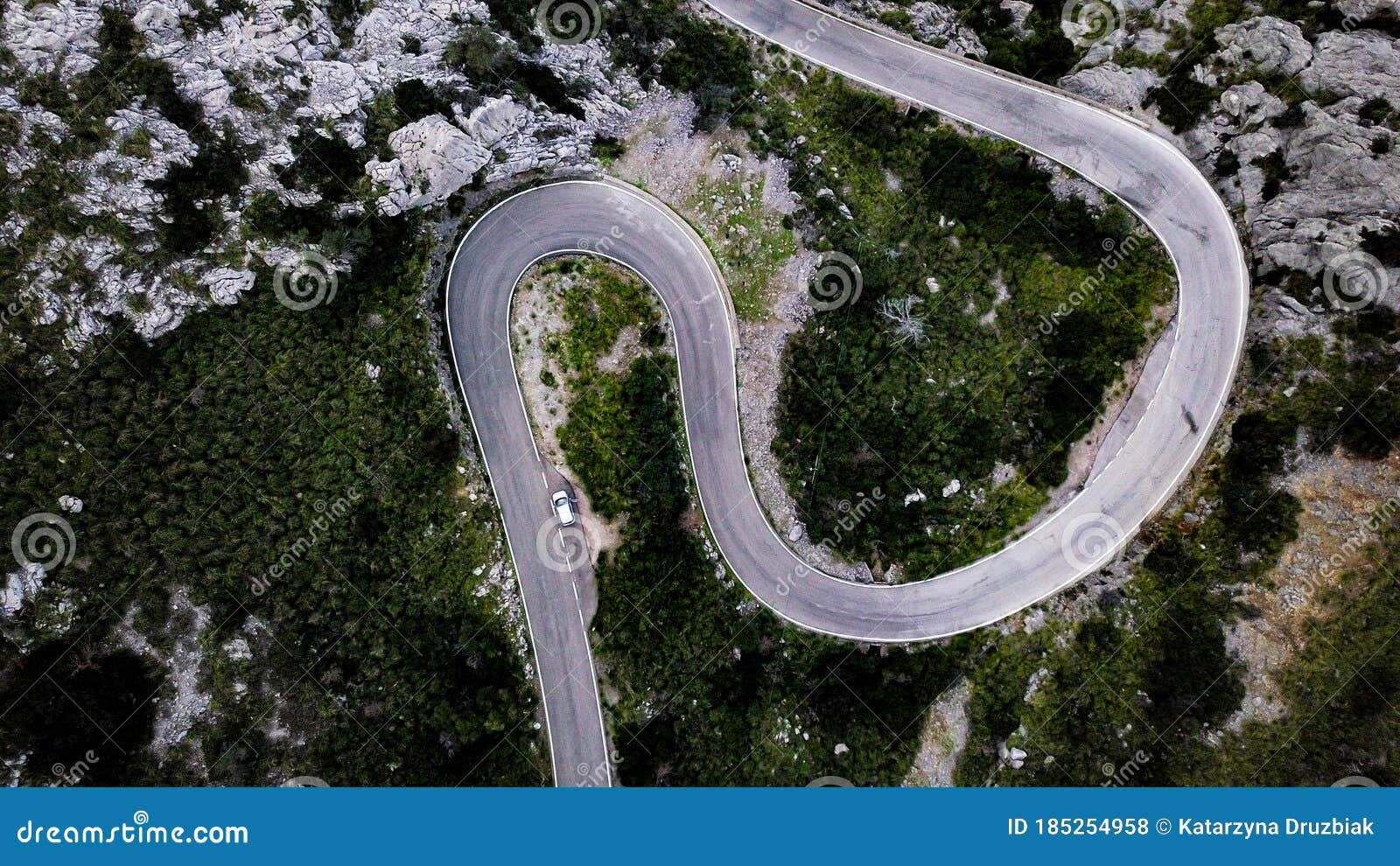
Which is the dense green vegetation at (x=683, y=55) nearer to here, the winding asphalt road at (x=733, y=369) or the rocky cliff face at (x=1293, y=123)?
the winding asphalt road at (x=733, y=369)

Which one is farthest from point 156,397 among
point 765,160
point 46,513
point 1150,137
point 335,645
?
point 1150,137

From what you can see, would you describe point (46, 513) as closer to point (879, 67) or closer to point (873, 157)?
point (873, 157)

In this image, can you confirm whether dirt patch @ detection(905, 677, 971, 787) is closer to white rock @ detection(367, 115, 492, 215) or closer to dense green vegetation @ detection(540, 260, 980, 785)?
dense green vegetation @ detection(540, 260, 980, 785)

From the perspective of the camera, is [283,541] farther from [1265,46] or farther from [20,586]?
[1265,46]

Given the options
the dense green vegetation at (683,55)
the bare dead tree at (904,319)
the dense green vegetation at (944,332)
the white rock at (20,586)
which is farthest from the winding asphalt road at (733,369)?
the white rock at (20,586)

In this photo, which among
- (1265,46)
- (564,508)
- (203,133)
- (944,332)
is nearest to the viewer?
(203,133)

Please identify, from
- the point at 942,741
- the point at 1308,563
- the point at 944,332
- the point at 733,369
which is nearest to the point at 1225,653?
the point at 1308,563
